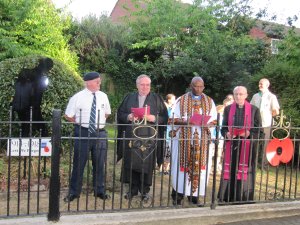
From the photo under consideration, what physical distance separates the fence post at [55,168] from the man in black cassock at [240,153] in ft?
6.86

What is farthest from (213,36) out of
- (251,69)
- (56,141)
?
(56,141)

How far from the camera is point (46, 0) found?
11477 millimetres

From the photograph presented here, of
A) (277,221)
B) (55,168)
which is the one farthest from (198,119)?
(55,168)

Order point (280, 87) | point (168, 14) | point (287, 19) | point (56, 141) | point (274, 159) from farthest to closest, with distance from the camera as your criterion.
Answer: point (168, 14)
point (287, 19)
point (280, 87)
point (274, 159)
point (56, 141)

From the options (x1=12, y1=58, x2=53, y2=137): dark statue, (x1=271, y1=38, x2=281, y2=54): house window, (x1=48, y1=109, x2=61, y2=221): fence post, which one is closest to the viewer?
(x1=48, y1=109, x2=61, y2=221): fence post

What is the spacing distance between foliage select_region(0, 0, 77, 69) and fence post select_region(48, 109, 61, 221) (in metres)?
5.71

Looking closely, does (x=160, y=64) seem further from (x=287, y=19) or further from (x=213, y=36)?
(x=287, y=19)

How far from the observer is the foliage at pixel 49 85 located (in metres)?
6.89

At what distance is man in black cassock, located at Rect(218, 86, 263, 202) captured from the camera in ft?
16.9

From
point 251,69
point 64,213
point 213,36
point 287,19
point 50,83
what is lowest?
point 64,213

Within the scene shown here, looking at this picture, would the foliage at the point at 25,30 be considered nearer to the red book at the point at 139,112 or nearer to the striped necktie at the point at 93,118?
the striped necktie at the point at 93,118

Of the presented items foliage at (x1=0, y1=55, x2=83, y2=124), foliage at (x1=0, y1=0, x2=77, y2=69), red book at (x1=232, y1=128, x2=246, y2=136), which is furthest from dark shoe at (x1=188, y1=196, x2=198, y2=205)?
foliage at (x1=0, y1=0, x2=77, y2=69)

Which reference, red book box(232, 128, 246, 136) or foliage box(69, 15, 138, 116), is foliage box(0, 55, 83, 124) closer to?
red book box(232, 128, 246, 136)

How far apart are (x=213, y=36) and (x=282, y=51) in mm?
3895
